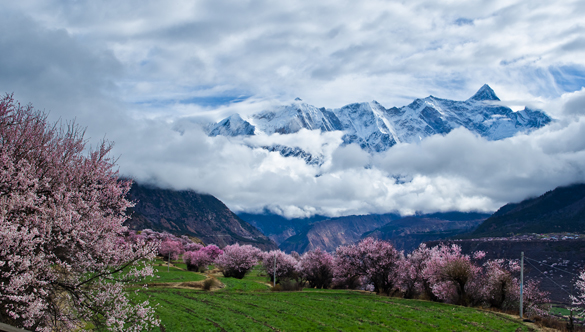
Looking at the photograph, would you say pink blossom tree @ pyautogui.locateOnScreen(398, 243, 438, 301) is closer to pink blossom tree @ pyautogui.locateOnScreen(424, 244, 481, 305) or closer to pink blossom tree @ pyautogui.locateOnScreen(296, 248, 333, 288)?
pink blossom tree @ pyautogui.locateOnScreen(424, 244, 481, 305)

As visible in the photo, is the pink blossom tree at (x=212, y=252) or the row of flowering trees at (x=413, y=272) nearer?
the row of flowering trees at (x=413, y=272)

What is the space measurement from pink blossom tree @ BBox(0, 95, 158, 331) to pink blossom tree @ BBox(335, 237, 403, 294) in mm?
49164

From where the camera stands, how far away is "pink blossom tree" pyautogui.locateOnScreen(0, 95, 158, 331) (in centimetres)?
1238

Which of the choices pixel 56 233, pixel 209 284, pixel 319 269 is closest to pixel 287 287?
pixel 209 284

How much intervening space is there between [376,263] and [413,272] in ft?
20.7

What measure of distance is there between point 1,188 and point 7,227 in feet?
7.66

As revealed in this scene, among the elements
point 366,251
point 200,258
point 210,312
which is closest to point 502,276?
point 366,251

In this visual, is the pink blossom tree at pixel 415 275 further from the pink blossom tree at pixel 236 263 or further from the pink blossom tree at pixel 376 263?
the pink blossom tree at pixel 236 263

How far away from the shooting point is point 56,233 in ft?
45.5


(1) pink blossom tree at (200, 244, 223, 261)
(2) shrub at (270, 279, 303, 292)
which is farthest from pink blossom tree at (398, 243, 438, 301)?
(1) pink blossom tree at (200, 244, 223, 261)

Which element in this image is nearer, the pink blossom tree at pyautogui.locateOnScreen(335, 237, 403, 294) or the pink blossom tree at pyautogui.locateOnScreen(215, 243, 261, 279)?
the pink blossom tree at pyautogui.locateOnScreen(335, 237, 403, 294)

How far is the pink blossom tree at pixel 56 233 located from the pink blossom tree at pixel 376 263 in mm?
49164

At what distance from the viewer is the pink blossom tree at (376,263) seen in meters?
59.3

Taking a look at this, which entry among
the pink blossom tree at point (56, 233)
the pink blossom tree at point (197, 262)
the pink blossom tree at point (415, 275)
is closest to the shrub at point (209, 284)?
the pink blossom tree at point (415, 275)
